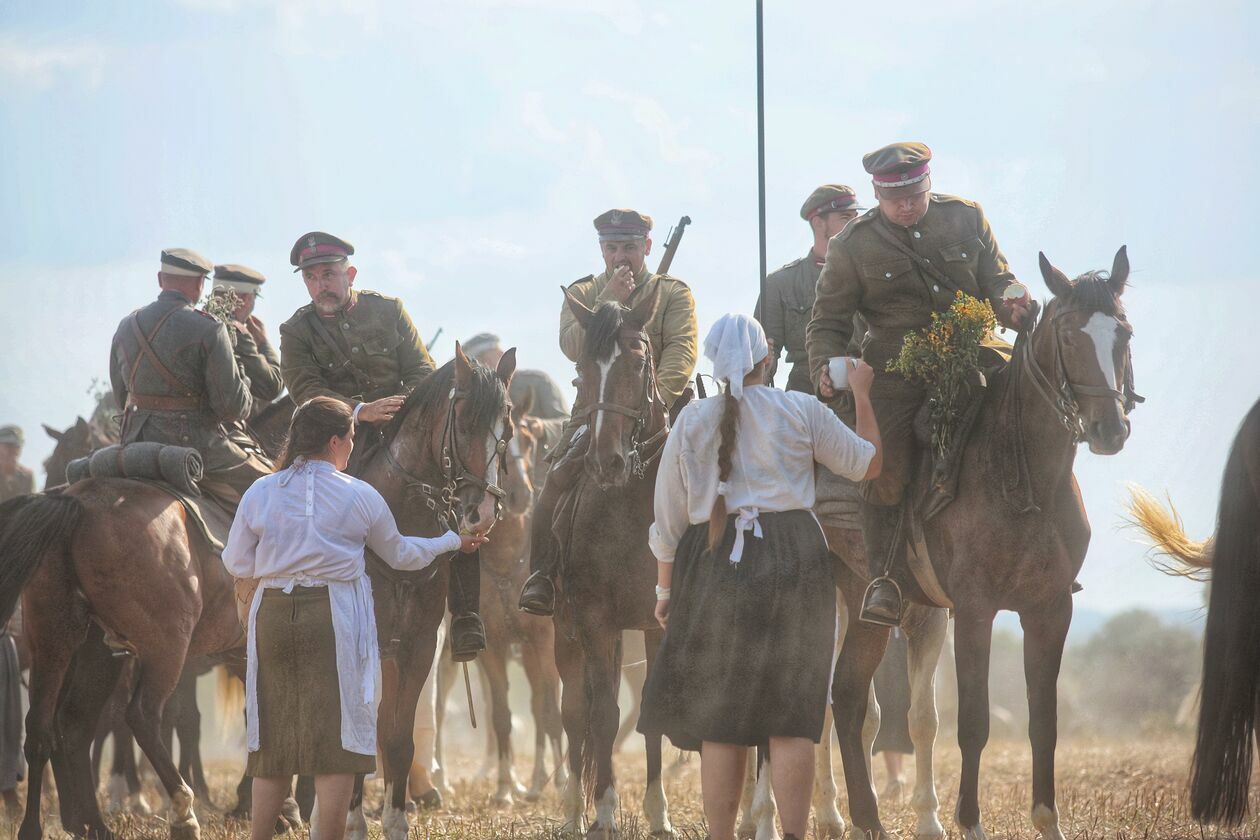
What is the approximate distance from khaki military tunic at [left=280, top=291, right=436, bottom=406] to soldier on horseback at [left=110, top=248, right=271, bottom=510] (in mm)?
395

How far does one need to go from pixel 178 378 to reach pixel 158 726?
220cm

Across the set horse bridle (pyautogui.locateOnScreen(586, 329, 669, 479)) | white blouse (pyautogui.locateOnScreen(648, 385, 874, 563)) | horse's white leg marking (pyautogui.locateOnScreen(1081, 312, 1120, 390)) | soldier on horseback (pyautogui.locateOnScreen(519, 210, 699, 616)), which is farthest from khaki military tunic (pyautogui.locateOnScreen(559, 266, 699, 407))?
white blouse (pyautogui.locateOnScreen(648, 385, 874, 563))

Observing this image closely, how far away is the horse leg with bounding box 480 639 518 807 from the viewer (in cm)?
1340

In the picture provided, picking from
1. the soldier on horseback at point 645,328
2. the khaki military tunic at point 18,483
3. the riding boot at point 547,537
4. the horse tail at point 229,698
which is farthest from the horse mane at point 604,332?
the khaki military tunic at point 18,483

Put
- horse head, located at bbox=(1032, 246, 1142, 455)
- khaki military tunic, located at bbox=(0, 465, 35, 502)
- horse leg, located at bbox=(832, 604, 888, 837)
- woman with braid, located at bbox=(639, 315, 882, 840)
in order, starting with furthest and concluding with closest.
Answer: khaki military tunic, located at bbox=(0, 465, 35, 502), horse leg, located at bbox=(832, 604, 888, 837), horse head, located at bbox=(1032, 246, 1142, 455), woman with braid, located at bbox=(639, 315, 882, 840)

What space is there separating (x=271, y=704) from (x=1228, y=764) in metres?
4.05

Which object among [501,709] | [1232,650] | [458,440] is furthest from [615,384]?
[501,709]

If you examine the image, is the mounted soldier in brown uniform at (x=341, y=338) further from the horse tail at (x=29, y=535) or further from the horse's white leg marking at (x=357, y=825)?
the horse's white leg marking at (x=357, y=825)

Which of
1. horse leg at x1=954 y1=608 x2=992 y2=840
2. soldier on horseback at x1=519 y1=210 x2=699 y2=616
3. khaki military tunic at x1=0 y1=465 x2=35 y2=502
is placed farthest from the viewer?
khaki military tunic at x1=0 y1=465 x2=35 y2=502

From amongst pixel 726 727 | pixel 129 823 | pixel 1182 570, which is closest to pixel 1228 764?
A: pixel 726 727

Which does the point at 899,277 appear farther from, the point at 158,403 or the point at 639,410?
the point at 158,403

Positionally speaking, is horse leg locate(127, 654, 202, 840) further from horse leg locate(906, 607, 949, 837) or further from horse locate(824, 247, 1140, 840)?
horse leg locate(906, 607, 949, 837)

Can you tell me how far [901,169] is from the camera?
9.02 m

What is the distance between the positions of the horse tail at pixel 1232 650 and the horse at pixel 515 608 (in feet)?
26.2
